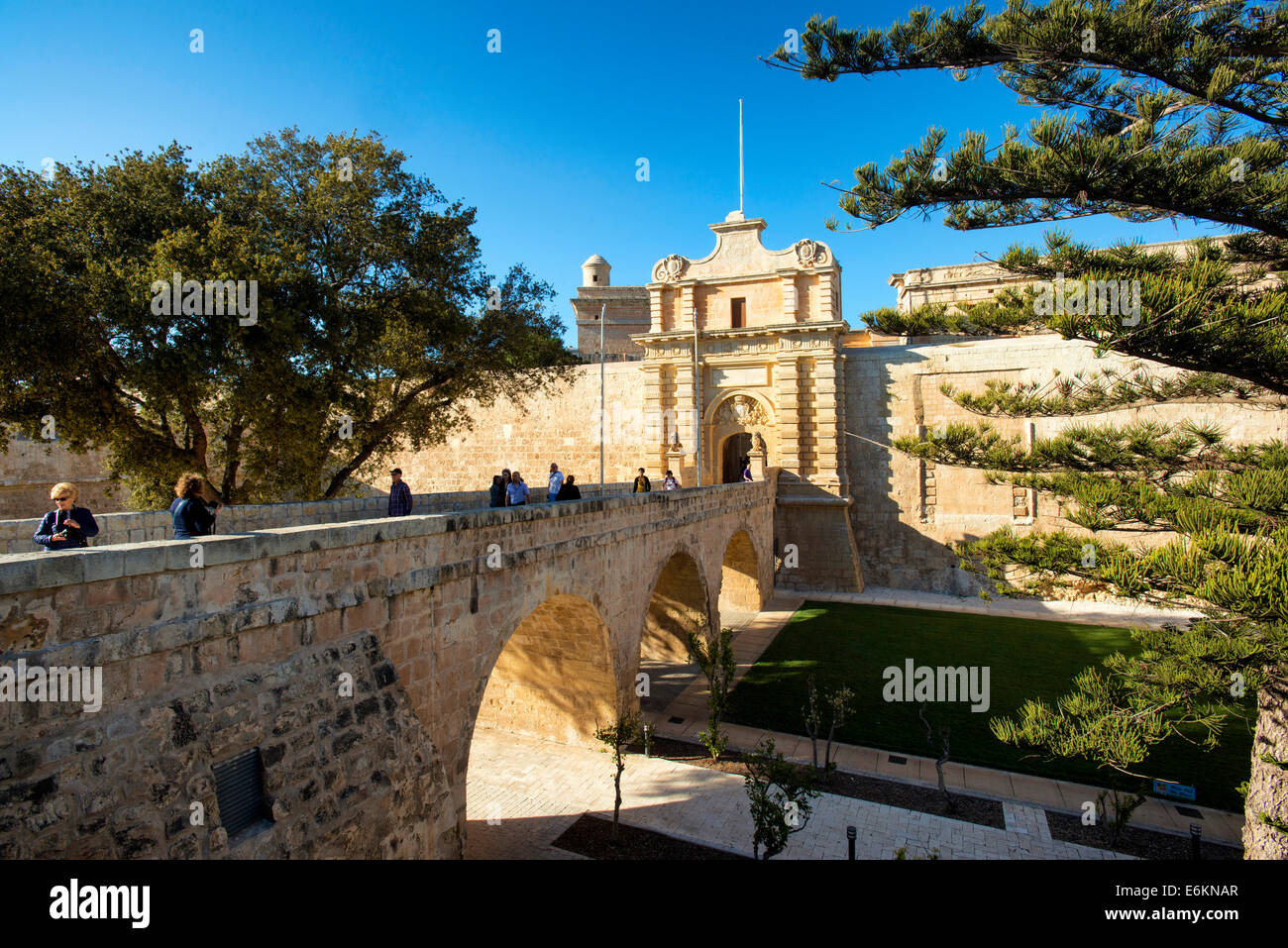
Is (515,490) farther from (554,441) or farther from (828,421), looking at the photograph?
(554,441)

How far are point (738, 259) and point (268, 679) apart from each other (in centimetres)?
2106

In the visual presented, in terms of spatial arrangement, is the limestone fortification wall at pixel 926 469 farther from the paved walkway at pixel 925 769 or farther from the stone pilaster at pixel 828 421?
the paved walkway at pixel 925 769

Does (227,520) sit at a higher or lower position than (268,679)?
higher

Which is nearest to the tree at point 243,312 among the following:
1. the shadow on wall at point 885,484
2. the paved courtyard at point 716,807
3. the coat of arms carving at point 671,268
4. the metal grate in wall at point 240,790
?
the paved courtyard at point 716,807

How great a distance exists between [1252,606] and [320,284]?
13.6 meters

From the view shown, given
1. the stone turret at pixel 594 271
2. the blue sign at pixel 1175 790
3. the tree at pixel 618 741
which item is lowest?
the blue sign at pixel 1175 790

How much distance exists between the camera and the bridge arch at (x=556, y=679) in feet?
32.9

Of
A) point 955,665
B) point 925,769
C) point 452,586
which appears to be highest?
point 452,586

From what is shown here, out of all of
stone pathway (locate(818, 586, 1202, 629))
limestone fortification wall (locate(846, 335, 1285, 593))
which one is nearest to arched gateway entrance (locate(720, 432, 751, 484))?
limestone fortification wall (locate(846, 335, 1285, 593))

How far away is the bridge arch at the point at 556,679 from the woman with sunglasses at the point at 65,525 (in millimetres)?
5449

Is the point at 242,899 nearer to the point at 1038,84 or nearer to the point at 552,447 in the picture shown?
the point at 1038,84

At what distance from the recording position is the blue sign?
922 centimetres

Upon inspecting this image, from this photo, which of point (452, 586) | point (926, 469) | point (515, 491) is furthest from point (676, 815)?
point (926, 469)

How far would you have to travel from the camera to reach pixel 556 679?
10.8m
